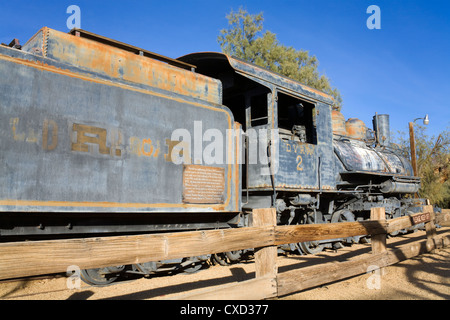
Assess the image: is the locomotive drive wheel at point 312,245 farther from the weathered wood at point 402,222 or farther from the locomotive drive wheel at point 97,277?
the locomotive drive wheel at point 97,277

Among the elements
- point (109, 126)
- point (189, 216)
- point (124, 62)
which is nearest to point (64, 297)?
point (189, 216)

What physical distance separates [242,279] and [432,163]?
23.8 m

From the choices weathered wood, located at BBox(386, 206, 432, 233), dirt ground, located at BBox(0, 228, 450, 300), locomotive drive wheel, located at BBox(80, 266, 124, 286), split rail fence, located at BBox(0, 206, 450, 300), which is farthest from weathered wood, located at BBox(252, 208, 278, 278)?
weathered wood, located at BBox(386, 206, 432, 233)

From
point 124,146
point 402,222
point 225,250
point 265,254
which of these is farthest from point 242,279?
point 402,222

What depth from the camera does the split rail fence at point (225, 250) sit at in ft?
6.80

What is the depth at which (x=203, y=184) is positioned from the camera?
4.10m

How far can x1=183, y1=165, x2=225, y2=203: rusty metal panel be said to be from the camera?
12.9 ft

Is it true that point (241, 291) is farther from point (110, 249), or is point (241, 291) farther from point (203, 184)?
point (203, 184)

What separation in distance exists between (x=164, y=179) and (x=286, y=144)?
278 cm

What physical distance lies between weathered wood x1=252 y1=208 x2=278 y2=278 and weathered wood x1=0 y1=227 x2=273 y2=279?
0.10 m

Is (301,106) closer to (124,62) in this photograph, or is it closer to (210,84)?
(210,84)

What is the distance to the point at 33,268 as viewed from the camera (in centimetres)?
204

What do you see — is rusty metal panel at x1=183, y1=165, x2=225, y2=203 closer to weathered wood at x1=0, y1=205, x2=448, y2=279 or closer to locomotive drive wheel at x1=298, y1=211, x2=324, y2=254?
weathered wood at x1=0, y1=205, x2=448, y2=279
